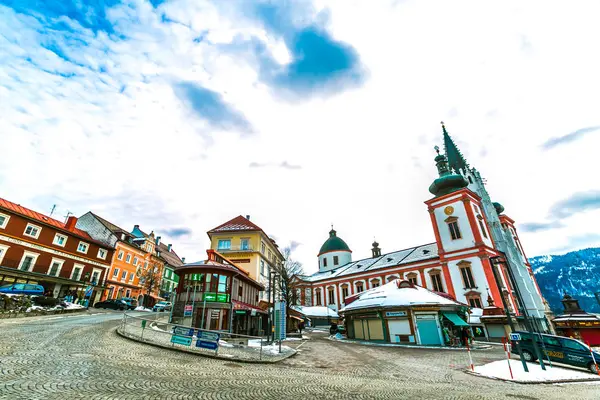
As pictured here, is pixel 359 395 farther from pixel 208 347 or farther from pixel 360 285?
pixel 360 285

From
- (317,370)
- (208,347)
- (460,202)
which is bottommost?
(317,370)

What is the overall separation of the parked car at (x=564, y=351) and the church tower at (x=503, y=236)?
1461 cm

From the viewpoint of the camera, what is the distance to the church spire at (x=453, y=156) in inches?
2101

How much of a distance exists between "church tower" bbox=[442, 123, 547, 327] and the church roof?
914 cm

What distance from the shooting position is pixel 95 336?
13.7 m

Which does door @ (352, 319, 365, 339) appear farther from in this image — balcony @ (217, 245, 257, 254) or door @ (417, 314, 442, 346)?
balcony @ (217, 245, 257, 254)

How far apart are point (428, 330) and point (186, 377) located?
22859mm

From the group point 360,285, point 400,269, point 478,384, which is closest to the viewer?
point 478,384

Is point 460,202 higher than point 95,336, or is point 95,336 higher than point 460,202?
point 460,202

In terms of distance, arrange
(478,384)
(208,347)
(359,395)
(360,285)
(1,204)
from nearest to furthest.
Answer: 1. (359,395)
2. (478,384)
3. (208,347)
4. (1,204)
5. (360,285)

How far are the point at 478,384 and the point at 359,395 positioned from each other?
19.8 ft

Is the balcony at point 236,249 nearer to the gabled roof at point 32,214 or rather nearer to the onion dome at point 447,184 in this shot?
the gabled roof at point 32,214

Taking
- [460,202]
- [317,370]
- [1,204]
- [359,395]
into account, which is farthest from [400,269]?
[1,204]

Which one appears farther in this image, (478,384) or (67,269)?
(67,269)
